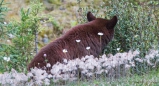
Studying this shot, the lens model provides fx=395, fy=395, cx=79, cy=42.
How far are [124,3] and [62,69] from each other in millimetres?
4629

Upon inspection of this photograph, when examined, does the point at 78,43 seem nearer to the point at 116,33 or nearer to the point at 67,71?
the point at 67,71

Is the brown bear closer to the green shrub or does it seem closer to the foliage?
the green shrub

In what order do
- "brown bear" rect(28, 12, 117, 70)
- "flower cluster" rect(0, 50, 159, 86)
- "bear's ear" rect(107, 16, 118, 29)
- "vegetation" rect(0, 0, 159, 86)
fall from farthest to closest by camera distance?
"vegetation" rect(0, 0, 159, 86), "bear's ear" rect(107, 16, 118, 29), "brown bear" rect(28, 12, 117, 70), "flower cluster" rect(0, 50, 159, 86)

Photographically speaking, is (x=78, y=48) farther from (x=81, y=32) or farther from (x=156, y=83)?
(x=156, y=83)

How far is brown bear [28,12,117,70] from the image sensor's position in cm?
828

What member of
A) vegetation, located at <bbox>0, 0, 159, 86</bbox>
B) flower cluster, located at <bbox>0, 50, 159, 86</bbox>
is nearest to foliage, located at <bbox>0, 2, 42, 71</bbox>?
vegetation, located at <bbox>0, 0, 159, 86</bbox>

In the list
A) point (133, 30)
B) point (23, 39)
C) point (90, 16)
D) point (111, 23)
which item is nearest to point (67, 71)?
point (111, 23)

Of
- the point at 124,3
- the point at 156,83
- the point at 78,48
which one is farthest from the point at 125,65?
the point at 124,3

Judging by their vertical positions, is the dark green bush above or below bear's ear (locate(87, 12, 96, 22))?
below

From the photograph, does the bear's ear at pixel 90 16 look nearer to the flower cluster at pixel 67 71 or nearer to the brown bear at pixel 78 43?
the brown bear at pixel 78 43

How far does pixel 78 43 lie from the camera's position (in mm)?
8930

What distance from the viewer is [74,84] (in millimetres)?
7352

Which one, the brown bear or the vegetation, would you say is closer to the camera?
the brown bear

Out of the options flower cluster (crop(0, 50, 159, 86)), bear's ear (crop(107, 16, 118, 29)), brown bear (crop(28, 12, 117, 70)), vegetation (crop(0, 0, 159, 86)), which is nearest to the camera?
flower cluster (crop(0, 50, 159, 86))
